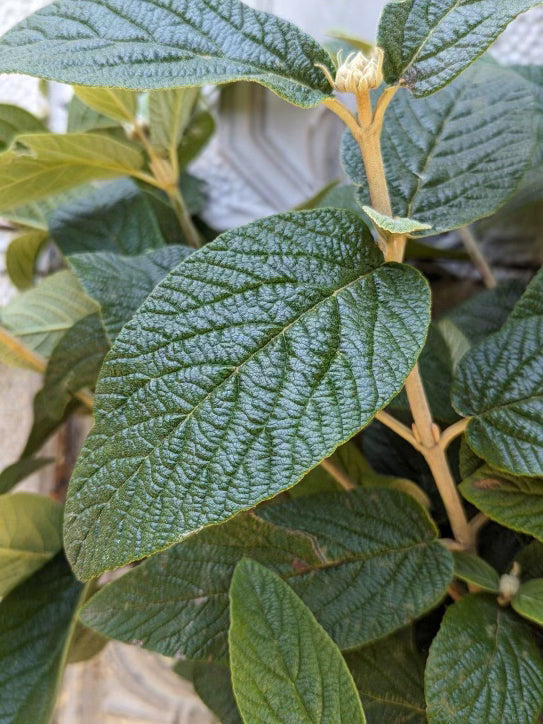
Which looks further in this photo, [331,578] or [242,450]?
[331,578]

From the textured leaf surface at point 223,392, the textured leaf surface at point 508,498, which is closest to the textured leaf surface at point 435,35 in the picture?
the textured leaf surface at point 223,392

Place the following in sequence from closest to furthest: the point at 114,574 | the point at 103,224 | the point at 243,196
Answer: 1. the point at 103,224
2. the point at 114,574
3. the point at 243,196

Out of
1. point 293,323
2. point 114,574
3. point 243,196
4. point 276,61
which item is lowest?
point 114,574

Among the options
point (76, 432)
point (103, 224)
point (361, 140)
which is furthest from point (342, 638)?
point (76, 432)

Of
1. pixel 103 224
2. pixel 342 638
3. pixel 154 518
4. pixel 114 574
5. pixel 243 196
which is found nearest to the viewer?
pixel 154 518

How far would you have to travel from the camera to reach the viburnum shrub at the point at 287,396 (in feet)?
1.01

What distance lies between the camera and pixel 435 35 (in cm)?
33

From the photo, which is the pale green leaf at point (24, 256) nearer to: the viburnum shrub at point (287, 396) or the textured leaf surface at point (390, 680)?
the viburnum shrub at point (287, 396)

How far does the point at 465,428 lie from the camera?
0.41 metres

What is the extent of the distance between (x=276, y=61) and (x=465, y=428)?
233 mm

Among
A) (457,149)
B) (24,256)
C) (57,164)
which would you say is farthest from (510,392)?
(24,256)

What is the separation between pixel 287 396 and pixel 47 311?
37cm

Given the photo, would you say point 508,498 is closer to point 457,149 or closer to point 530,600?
point 530,600

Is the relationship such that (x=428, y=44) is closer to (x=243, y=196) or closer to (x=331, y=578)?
(x=331, y=578)
